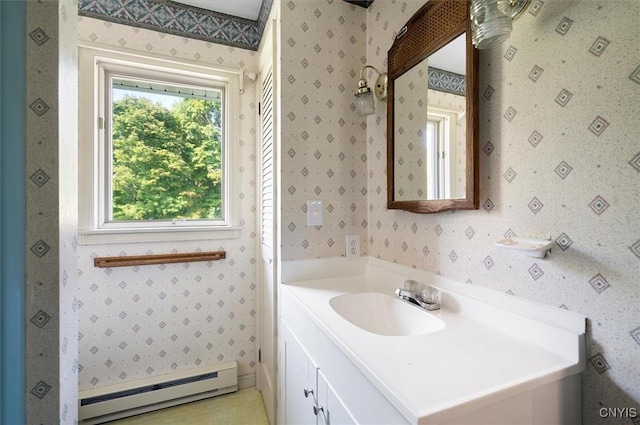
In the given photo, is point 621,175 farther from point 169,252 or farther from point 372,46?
point 169,252

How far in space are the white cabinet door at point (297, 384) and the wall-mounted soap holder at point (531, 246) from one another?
2.29 feet

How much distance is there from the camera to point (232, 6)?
71.7 inches

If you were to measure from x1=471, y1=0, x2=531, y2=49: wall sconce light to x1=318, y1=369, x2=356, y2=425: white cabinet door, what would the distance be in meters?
1.05

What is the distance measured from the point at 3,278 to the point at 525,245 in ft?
3.78

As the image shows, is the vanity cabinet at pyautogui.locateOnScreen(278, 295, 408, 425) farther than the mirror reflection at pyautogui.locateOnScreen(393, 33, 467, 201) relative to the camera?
No

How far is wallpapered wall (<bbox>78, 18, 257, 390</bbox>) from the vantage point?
1.66 metres

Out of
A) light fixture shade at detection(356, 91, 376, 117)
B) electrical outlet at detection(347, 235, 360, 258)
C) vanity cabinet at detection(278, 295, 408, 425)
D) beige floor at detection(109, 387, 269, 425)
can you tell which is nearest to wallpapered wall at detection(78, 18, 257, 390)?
beige floor at detection(109, 387, 269, 425)

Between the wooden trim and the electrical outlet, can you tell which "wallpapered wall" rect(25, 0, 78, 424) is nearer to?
the electrical outlet

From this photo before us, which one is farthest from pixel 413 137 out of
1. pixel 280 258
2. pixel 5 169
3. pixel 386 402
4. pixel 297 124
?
pixel 5 169

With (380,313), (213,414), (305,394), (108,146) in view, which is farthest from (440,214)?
(108,146)

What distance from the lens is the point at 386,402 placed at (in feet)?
1.92

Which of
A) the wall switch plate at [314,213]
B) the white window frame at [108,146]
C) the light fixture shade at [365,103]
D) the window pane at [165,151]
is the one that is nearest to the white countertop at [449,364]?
the wall switch plate at [314,213]

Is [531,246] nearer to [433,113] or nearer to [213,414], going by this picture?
[433,113]

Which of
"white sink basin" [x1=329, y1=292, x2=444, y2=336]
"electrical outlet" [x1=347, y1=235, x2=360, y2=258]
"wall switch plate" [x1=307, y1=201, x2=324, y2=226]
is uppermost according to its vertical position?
"wall switch plate" [x1=307, y1=201, x2=324, y2=226]
